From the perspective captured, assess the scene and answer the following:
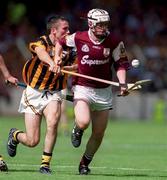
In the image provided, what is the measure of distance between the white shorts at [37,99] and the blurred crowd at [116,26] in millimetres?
17112

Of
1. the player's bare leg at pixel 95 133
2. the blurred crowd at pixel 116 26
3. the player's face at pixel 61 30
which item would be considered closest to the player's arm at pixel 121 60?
the player's bare leg at pixel 95 133

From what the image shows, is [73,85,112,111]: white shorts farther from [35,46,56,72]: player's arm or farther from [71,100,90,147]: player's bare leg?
[35,46,56,72]: player's arm

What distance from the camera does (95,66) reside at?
12.3 metres

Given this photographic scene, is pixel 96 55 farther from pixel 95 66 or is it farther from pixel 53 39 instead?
pixel 53 39

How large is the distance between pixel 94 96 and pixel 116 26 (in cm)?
2014

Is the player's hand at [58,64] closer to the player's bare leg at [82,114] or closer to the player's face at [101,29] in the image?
the player's bare leg at [82,114]

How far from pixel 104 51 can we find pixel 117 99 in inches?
717

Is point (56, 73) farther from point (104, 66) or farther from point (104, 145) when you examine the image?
point (104, 145)

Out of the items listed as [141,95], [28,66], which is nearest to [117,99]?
[141,95]

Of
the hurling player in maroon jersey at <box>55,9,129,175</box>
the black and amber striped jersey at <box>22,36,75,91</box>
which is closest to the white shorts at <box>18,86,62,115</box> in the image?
the black and amber striped jersey at <box>22,36,75,91</box>

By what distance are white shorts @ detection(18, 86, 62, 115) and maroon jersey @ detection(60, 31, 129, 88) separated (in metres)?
0.43

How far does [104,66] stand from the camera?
40.4 feet

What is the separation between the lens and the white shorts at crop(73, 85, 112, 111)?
1228 centimetres

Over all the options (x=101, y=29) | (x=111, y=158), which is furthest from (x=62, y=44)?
(x=111, y=158)
